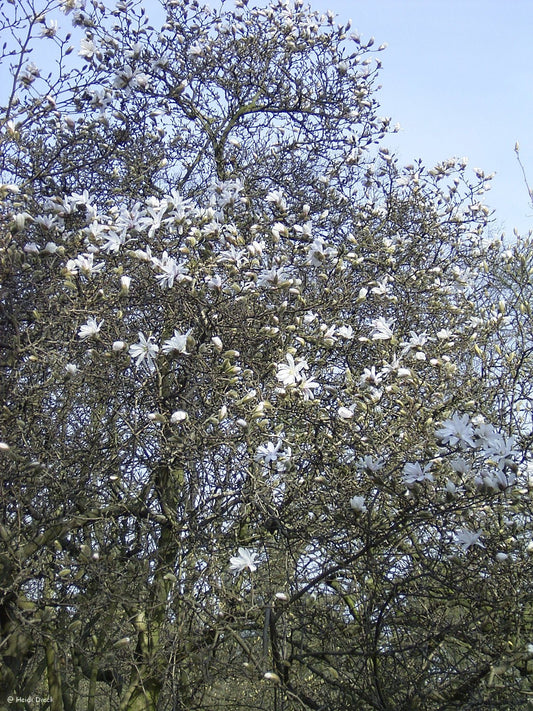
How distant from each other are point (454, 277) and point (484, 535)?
231 centimetres

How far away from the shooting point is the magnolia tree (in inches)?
128

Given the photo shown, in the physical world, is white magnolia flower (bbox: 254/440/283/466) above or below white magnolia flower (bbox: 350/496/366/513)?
above

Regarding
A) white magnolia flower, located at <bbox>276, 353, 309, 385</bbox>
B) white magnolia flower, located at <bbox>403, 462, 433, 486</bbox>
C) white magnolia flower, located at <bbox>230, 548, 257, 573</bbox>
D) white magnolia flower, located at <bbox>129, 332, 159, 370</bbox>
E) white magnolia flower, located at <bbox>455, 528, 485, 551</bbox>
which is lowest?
white magnolia flower, located at <bbox>230, 548, 257, 573</bbox>

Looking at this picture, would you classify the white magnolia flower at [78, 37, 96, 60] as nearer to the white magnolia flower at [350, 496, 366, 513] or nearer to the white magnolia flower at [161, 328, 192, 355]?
the white magnolia flower at [161, 328, 192, 355]

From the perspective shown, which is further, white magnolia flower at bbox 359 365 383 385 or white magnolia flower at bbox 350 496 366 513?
white magnolia flower at bbox 359 365 383 385

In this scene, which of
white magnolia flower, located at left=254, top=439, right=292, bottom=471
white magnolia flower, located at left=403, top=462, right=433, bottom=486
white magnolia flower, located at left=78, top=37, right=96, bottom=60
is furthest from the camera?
white magnolia flower, located at left=78, top=37, right=96, bottom=60

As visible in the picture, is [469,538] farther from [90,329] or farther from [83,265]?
[83,265]

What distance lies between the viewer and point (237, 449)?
3705mm

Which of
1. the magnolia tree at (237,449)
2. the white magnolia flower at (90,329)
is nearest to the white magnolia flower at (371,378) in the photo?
the magnolia tree at (237,449)

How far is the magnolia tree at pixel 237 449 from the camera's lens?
10.6 feet

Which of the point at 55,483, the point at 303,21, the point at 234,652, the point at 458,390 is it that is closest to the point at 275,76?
the point at 303,21

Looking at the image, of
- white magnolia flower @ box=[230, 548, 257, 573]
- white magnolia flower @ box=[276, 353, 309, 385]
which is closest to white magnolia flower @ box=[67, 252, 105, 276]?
white magnolia flower @ box=[276, 353, 309, 385]

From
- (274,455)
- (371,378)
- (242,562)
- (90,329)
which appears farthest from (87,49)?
(242,562)

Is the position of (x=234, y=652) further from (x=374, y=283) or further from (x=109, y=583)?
(x=374, y=283)
